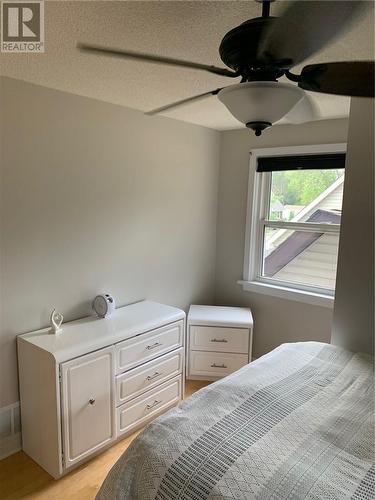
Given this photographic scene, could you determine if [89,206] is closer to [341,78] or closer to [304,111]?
[304,111]

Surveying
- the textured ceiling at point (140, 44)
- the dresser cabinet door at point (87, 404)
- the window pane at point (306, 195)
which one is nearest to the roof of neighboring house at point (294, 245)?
the window pane at point (306, 195)

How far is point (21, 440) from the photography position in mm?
2299

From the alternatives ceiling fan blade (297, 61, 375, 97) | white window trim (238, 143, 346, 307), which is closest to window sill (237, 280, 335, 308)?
white window trim (238, 143, 346, 307)

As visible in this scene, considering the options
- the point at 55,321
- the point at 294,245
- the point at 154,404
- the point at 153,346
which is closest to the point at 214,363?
the point at 154,404

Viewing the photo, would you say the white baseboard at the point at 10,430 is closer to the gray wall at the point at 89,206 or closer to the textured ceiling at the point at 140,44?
the gray wall at the point at 89,206

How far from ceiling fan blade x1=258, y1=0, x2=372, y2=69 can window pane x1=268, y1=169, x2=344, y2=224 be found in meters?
1.97

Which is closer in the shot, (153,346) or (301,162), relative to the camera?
(153,346)

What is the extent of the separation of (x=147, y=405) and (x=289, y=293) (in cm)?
149

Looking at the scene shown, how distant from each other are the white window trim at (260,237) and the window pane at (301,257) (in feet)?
0.20

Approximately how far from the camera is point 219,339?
10.2 feet

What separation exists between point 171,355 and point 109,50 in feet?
6.99

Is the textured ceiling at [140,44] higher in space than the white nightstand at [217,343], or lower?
higher

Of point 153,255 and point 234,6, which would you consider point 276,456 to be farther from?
point 153,255

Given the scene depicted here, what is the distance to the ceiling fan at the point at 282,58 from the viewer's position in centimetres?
96
